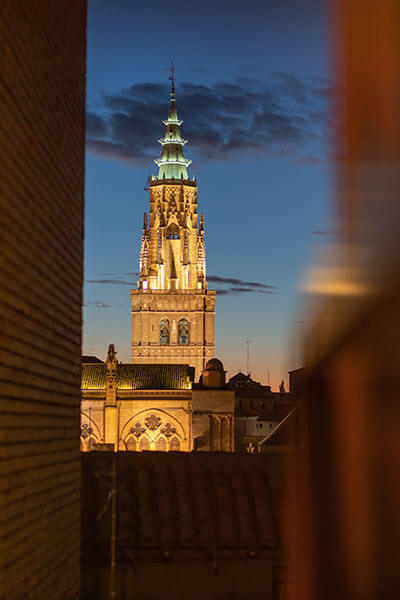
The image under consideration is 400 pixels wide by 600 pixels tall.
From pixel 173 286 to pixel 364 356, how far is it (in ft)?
265

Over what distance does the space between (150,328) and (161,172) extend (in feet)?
56.9

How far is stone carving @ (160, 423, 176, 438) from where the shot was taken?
51.8 metres

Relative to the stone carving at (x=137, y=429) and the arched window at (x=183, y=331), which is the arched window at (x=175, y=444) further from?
the arched window at (x=183, y=331)

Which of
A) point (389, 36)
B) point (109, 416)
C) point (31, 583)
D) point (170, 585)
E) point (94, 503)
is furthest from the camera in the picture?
point (109, 416)

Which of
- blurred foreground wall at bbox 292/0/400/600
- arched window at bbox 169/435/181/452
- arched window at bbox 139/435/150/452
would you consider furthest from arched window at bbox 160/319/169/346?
blurred foreground wall at bbox 292/0/400/600

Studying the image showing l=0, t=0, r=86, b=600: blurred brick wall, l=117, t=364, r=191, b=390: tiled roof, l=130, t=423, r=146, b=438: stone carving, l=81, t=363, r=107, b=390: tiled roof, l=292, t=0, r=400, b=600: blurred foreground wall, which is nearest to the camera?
l=292, t=0, r=400, b=600: blurred foreground wall

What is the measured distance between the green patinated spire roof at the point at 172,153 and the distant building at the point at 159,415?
36999 millimetres

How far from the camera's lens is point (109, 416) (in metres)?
51.7

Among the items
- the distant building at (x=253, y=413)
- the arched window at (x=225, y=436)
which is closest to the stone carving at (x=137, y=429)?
the arched window at (x=225, y=436)

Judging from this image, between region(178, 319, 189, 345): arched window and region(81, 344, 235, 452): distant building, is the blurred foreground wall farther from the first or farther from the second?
region(178, 319, 189, 345): arched window

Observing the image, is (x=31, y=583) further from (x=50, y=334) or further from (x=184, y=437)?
(x=184, y=437)

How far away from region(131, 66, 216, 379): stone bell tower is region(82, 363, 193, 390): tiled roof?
79.1 ft

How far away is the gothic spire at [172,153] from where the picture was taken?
85688 millimetres

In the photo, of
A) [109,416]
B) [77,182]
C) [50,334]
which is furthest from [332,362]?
[109,416]
